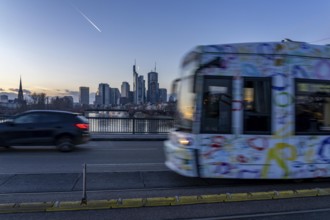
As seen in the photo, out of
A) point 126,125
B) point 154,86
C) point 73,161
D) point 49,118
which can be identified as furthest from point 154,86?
point 73,161

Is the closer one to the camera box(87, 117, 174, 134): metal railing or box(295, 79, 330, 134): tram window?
box(295, 79, 330, 134): tram window

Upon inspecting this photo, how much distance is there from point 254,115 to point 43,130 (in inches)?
357

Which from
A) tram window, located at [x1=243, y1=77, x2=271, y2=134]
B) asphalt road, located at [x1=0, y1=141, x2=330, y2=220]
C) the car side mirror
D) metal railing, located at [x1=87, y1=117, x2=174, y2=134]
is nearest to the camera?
asphalt road, located at [x1=0, y1=141, x2=330, y2=220]

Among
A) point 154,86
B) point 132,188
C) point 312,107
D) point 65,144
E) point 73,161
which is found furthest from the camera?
point 154,86

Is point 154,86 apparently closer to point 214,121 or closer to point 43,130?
point 43,130

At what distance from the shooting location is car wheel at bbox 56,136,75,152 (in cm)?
1234

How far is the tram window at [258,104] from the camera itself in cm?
654

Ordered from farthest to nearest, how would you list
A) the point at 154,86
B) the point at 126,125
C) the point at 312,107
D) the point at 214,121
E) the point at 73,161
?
the point at 154,86 < the point at 126,125 < the point at 73,161 < the point at 312,107 < the point at 214,121

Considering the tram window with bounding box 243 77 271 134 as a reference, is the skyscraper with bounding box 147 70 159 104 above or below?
above

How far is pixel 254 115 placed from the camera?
656 cm

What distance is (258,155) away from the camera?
6516mm

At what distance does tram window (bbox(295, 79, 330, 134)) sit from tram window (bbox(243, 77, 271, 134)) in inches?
27.6

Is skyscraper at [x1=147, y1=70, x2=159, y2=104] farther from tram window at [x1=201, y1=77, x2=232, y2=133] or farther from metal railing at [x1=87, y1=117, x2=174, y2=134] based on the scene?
tram window at [x1=201, y1=77, x2=232, y2=133]

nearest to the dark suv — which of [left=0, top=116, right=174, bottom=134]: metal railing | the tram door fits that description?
[left=0, top=116, right=174, bottom=134]: metal railing
